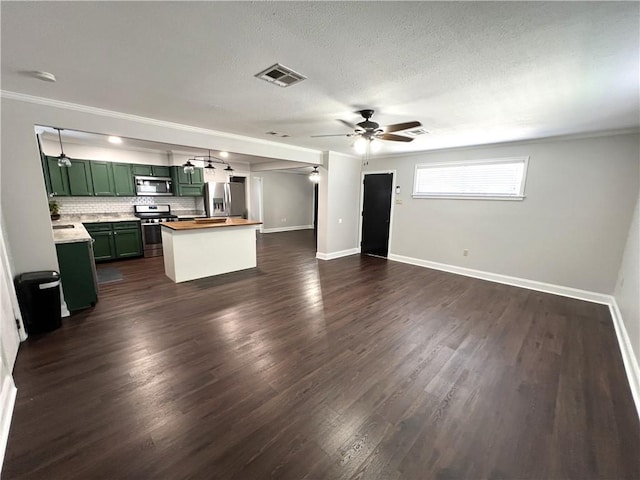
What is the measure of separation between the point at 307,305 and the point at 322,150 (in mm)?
3573

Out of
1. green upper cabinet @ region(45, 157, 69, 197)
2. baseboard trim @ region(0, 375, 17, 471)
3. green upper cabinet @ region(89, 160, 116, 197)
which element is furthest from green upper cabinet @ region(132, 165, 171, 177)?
baseboard trim @ region(0, 375, 17, 471)

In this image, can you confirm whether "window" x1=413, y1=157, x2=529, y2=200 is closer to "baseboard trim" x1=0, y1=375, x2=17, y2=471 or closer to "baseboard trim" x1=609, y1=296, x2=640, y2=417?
"baseboard trim" x1=609, y1=296, x2=640, y2=417

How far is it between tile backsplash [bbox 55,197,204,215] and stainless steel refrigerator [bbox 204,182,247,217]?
312 mm

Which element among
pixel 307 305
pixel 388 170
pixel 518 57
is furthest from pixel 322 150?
pixel 518 57

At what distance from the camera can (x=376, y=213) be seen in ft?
21.2

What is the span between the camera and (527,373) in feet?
7.62

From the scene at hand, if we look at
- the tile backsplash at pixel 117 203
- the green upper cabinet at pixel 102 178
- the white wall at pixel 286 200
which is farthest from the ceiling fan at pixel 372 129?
the white wall at pixel 286 200

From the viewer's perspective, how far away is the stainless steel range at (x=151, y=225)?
5.96 meters

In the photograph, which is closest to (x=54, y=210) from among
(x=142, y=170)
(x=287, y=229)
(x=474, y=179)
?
(x=142, y=170)

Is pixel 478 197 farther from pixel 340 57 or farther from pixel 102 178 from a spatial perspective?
pixel 102 178

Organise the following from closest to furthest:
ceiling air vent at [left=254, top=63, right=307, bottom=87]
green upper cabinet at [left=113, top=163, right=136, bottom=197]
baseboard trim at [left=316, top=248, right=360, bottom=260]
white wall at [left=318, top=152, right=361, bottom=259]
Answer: ceiling air vent at [left=254, top=63, right=307, bottom=87] → green upper cabinet at [left=113, top=163, right=136, bottom=197] → white wall at [left=318, top=152, right=361, bottom=259] → baseboard trim at [left=316, top=248, right=360, bottom=260]

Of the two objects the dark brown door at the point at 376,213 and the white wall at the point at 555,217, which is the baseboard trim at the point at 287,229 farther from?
the white wall at the point at 555,217

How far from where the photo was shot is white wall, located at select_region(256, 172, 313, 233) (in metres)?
9.59

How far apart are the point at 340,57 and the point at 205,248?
3843mm
